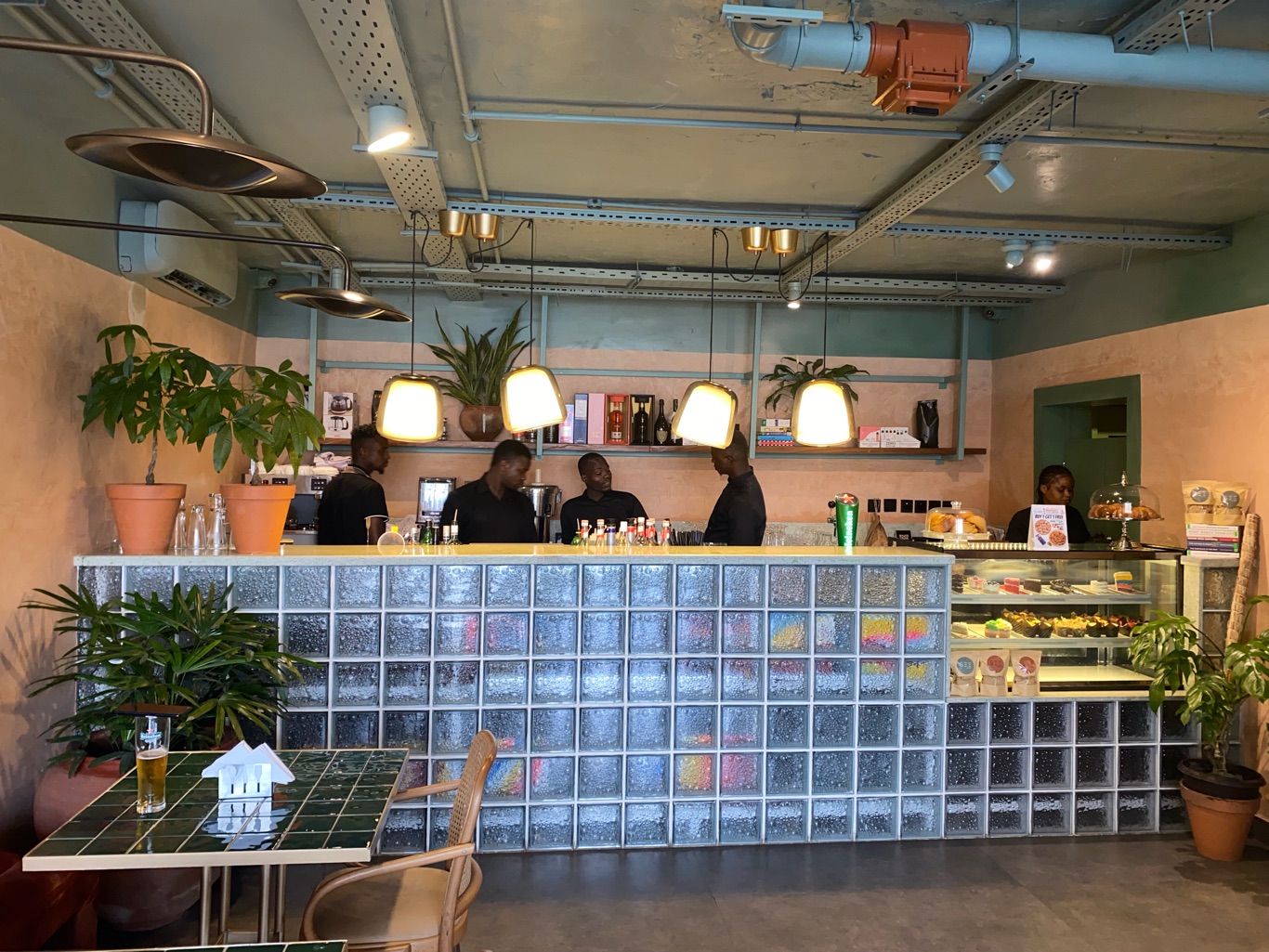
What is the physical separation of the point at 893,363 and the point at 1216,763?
148 inches

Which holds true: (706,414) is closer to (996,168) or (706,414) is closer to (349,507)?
(996,168)

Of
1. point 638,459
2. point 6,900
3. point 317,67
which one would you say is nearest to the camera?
point 6,900

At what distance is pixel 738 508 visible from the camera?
5438mm

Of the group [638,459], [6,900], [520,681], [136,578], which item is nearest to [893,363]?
[638,459]

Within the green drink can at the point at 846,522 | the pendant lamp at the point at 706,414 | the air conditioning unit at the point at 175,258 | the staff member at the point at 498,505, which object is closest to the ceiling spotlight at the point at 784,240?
the pendant lamp at the point at 706,414

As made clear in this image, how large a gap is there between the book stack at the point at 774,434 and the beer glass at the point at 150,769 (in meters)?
4.96

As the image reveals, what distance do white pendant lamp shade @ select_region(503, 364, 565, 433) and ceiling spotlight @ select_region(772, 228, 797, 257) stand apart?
1578mm

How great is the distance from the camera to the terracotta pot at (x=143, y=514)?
11.9 ft

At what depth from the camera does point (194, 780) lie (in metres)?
2.63

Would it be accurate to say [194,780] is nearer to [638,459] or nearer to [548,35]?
[548,35]

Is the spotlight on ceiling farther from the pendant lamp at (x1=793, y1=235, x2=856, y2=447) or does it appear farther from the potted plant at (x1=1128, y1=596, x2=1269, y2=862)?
the potted plant at (x1=1128, y1=596, x2=1269, y2=862)

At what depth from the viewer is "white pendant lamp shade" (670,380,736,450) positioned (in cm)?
407

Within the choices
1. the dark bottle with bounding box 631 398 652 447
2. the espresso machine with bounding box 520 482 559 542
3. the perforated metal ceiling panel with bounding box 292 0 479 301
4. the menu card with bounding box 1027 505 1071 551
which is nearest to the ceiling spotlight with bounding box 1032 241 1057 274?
the menu card with bounding box 1027 505 1071 551


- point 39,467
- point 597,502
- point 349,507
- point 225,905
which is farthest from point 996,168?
point 349,507
